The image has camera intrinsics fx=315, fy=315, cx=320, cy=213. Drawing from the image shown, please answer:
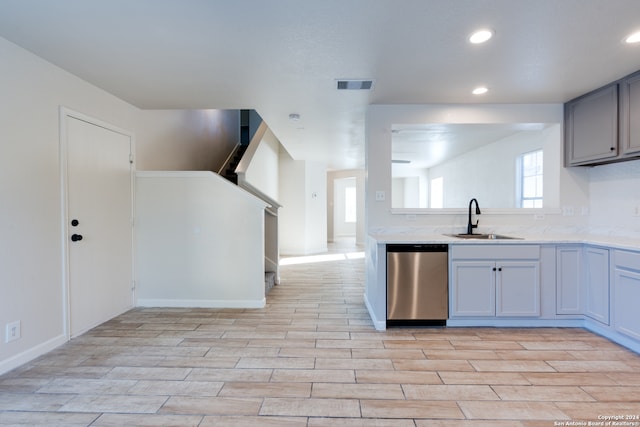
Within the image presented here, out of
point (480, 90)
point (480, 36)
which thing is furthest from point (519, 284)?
point (480, 36)

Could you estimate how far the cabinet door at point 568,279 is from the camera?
3.15 metres

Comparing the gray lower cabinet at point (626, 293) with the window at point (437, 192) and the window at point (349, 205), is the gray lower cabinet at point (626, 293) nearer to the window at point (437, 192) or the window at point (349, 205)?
the window at point (437, 192)

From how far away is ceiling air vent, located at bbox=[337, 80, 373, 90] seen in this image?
3057 millimetres

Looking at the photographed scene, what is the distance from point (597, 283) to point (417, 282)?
166 cm

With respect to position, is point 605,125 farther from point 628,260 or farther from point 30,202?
point 30,202

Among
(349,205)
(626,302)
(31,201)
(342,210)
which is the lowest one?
(626,302)

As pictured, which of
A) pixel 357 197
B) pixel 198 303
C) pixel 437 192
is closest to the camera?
pixel 198 303

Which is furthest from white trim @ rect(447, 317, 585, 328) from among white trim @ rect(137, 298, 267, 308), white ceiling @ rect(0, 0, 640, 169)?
white ceiling @ rect(0, 0, 640, 169)

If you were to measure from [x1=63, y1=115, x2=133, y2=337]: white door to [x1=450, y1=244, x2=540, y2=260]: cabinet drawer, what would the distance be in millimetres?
3719

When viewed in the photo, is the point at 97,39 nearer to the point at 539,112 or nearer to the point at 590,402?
the point at 590,402

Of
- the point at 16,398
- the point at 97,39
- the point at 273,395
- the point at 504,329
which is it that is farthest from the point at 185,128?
the point at 504,329

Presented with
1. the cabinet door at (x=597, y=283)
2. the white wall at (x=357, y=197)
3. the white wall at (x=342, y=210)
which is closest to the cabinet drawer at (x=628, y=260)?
the cabinet door at (x=597, y=283)

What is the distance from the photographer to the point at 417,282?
10.4ft

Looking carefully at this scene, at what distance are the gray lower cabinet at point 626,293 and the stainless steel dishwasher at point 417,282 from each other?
4.56ft
